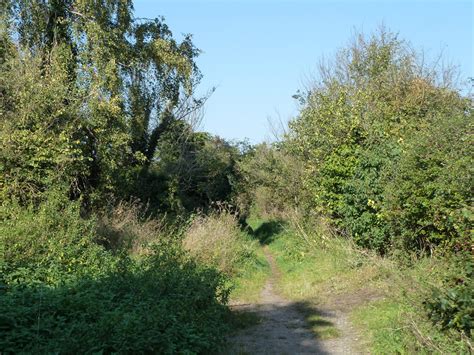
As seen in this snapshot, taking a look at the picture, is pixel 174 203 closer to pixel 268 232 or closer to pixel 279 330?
pixel 268 232

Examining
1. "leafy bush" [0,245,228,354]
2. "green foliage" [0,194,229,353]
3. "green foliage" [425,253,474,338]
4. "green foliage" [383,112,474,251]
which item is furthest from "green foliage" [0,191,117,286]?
"green foliage" [383,112,474,251]

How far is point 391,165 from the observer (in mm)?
12227

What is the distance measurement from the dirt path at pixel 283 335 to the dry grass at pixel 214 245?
214 cm

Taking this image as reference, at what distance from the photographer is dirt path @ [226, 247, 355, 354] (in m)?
7.88

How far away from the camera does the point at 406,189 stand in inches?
430

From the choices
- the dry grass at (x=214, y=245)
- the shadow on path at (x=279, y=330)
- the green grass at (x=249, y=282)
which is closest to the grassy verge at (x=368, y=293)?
the shadow on path at (x=279, y=330)

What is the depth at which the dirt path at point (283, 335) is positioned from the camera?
7.88 m

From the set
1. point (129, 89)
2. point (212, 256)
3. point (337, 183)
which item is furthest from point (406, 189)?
point (129, 89)

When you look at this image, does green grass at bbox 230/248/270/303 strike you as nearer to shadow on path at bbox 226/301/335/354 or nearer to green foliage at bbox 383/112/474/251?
shadow on path at bbox 226/301/335/354

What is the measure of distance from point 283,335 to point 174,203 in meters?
14.3

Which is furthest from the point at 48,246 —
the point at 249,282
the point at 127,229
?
the point at 249,282

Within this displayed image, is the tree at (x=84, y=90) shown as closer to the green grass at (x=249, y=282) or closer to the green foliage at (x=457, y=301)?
the green grass at (x=249, y=282)

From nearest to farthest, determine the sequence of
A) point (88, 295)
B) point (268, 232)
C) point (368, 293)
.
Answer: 1. point (88, 295)
2. point (368, 293)
3. point (268, 232)

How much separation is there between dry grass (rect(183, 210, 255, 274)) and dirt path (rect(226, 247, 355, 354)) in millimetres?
2138
